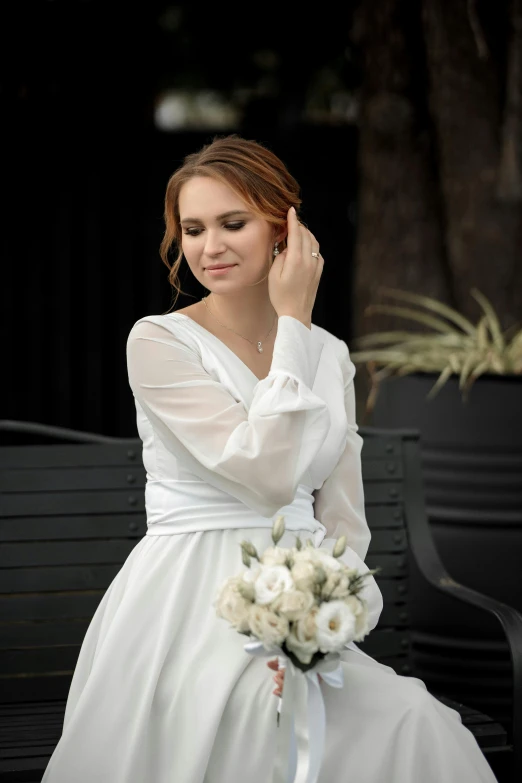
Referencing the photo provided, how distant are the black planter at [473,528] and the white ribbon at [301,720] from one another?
210 centimetres

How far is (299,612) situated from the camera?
2125mm

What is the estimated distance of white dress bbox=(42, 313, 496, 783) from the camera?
2.41 meters

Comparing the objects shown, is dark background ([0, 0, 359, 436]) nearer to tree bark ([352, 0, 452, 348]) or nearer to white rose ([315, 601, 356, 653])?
tree bark ([352, 0, 452, 348])

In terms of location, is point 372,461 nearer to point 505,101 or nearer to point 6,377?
point 505,101

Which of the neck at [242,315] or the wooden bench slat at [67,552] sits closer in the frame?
the neck at [242,315]

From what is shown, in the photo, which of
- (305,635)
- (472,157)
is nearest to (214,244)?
(305,635)

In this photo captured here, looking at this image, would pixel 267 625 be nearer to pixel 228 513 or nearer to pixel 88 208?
pixel 228 513

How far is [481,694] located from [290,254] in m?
2.26

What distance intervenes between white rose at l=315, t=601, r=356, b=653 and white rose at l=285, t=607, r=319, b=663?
0.01 metres

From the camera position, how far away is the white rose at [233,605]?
7.08ft

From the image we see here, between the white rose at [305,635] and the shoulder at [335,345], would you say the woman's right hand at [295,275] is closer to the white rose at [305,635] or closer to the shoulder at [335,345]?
the shoulder at [335,345]

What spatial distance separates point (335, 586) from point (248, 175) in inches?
43.3

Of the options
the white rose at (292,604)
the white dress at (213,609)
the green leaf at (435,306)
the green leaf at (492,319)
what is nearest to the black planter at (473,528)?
the green leaf at (492,319)

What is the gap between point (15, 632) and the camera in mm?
3383
